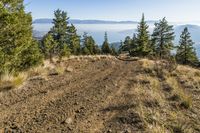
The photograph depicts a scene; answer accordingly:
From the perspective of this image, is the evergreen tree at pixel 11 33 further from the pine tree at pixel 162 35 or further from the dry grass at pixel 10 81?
the pine tree at pixel 162 35

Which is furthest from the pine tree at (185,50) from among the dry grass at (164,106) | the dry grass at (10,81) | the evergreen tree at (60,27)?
the dry grass at (10,81)

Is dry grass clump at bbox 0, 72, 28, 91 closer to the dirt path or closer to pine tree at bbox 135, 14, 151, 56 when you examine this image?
the dirt path

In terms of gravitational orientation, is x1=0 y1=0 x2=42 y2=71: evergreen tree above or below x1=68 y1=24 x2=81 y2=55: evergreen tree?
above

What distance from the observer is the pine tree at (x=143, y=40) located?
53000mm

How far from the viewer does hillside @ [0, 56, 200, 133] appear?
653 centimetres

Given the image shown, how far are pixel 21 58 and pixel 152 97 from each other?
29.8 feet

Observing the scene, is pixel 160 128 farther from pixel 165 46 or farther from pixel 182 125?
pixel 165 46

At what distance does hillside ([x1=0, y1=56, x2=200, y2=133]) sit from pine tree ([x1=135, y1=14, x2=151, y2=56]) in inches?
1625

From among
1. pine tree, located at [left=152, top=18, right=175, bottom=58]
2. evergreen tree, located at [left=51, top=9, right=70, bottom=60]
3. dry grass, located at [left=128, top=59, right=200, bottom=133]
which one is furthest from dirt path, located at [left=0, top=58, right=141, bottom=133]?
pine tree, located at [left=152, top=18, right=175, bottom=58]

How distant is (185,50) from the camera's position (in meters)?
57.7

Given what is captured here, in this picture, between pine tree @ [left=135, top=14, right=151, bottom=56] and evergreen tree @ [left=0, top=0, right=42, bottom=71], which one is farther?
pine tree @ [left=135, top=14, right=151, bottom=56]

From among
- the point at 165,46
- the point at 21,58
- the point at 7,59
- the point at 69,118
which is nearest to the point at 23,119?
the point at 69,118

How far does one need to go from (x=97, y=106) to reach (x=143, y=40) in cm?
4678

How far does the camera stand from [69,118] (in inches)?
271
